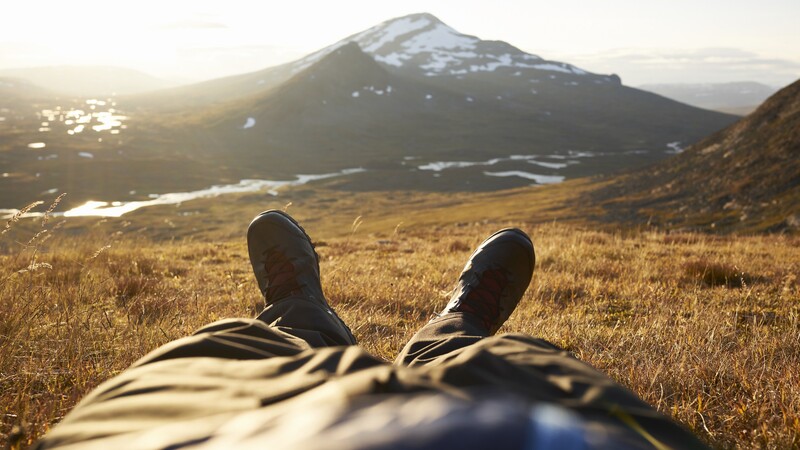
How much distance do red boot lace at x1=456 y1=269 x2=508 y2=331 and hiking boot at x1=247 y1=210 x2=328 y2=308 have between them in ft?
3.15

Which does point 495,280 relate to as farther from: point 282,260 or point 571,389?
point 571,389

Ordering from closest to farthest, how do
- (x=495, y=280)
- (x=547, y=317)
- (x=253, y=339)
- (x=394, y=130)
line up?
(x=253, y=339)
(x=495, y=280)
(x=547, y=317)
(x=394, y=130)

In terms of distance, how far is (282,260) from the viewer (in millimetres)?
3896

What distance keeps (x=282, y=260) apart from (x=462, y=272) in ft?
4.54

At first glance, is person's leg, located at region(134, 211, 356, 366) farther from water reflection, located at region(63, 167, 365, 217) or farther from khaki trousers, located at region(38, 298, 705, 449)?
water reflection, located at region(63, 167, 365, 217)

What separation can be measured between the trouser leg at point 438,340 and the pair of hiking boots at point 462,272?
60 centimetres

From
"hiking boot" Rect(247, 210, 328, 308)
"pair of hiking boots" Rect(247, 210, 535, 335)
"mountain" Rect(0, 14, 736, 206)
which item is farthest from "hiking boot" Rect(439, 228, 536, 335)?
"mountain" Rect(0, 14, 736, 206)

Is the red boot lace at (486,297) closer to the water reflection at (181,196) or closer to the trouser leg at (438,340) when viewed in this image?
the trouser leg at (438,340)

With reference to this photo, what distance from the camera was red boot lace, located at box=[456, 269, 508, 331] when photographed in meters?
3.37

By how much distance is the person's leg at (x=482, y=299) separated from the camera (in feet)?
7.32

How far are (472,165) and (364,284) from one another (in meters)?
124

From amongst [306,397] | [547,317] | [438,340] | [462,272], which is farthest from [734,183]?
[306,397]

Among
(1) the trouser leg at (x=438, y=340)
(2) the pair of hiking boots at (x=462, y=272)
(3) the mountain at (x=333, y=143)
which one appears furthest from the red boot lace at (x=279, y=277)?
(3) the mountain at (x=333, y=143)

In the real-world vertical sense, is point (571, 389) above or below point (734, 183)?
above
